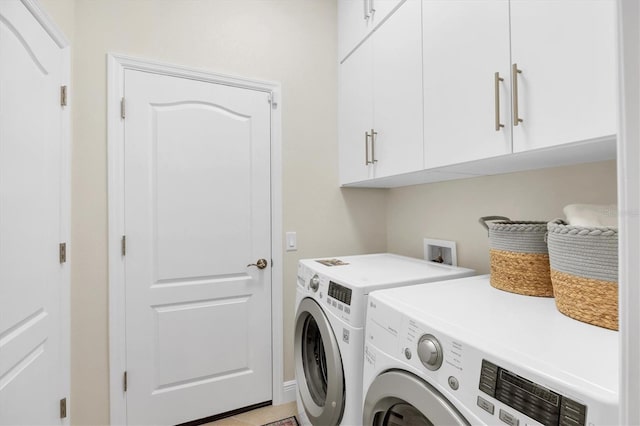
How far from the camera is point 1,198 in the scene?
1.03 meters

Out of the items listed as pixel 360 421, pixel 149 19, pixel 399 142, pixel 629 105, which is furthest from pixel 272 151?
pixel 629 105

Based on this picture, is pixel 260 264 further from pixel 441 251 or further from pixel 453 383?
pixel 453 383

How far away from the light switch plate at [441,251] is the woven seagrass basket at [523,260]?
581mm

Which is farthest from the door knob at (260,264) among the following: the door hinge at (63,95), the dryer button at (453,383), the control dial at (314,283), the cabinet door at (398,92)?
the dryer button at (453,383)

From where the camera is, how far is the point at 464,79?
1.17 m

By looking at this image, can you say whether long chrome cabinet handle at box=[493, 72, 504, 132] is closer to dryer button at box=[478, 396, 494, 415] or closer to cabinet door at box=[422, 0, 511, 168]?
cabinet door at box=[422, 0, 511, 168]

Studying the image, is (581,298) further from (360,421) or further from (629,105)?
(360,421)

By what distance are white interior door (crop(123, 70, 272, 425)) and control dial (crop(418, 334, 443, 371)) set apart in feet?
4.43

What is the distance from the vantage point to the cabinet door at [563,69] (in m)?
0.78

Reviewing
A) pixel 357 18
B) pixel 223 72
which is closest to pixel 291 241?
pixel 223 72

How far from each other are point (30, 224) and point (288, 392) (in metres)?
1.66

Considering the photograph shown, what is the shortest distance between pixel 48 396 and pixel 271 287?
1.14 m

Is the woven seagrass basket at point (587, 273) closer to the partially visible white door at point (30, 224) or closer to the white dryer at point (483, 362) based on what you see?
the white dryer at point (483, 362)

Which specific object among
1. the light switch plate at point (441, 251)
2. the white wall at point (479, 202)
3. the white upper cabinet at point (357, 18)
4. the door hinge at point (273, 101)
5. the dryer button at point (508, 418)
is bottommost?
the dryer button at point (508, 418)
